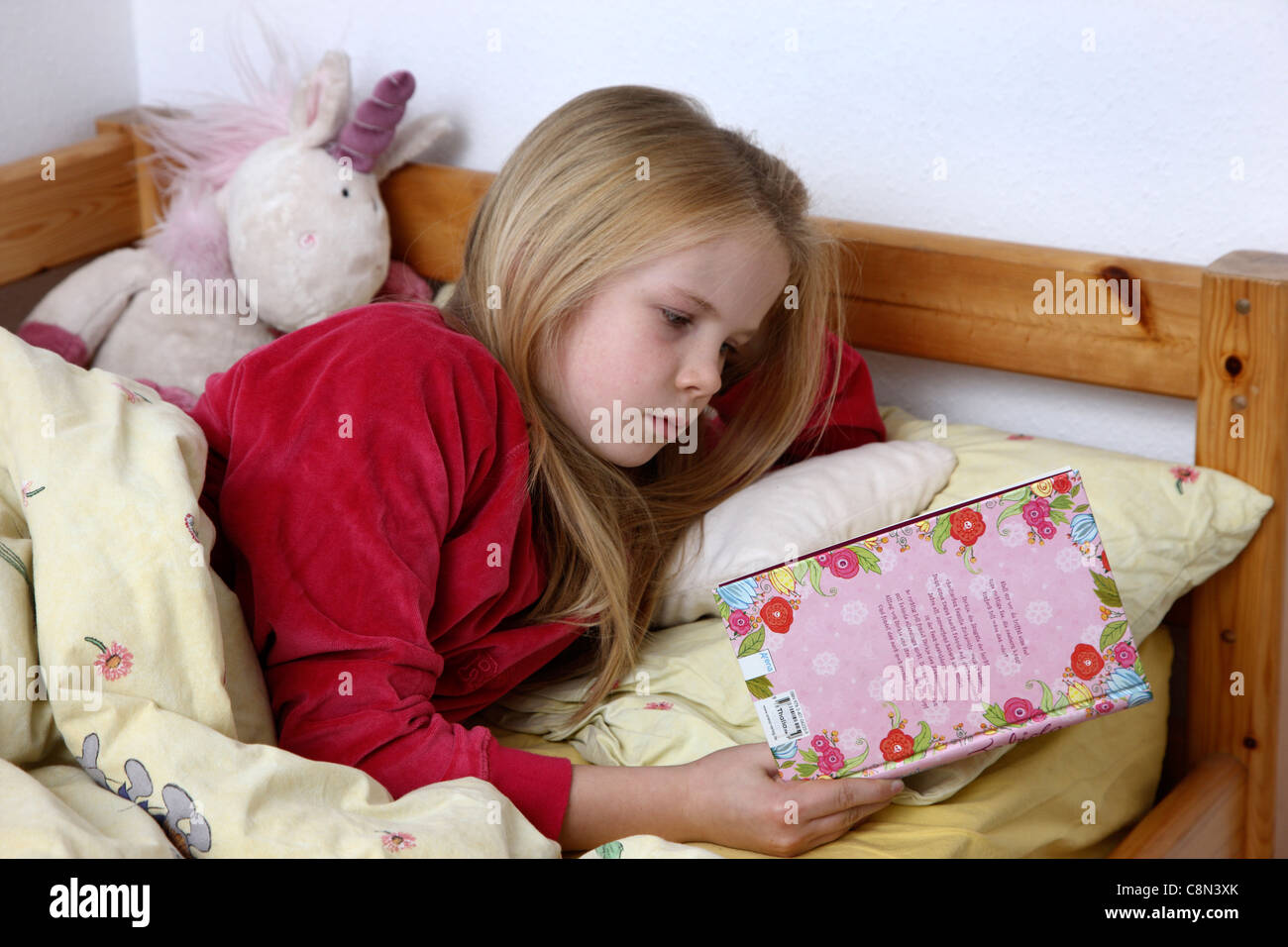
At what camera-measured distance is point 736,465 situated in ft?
3.57

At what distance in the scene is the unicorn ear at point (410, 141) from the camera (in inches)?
54.9

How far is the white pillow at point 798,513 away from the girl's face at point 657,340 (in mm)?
101

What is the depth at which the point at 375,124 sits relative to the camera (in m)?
1.35

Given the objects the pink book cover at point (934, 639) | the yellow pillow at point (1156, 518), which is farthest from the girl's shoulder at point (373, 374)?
the yellow pillow at point (1156, 518)

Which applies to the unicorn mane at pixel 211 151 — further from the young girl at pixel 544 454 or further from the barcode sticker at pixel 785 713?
the barcode sticker at pixel 785 713

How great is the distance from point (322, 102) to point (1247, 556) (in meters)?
0.99

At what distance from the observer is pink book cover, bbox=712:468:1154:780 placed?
2.59ft

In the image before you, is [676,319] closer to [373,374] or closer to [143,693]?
[373,374]

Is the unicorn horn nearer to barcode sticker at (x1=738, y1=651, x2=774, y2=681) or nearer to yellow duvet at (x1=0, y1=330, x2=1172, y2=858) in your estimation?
yellow duvet at (x1=0, y1=330, x2=1172, y2=858)

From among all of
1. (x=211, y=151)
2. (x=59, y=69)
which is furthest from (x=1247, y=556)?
(x=59, y=69)

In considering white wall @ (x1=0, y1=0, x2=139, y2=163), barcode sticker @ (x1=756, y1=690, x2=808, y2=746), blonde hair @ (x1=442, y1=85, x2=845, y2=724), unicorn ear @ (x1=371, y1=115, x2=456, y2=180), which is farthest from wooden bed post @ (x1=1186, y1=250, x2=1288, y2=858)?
white wall @ (x1=0, y1=0, x2=139, y2=163)

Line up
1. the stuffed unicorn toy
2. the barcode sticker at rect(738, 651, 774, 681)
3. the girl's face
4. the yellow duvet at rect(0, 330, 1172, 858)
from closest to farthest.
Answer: the yellow duvet at rect(0, 330, 1172, 858) → the barcode sticker at rect(738, 651, 774, 681) → the girl's face → the stuffed unicorn toy

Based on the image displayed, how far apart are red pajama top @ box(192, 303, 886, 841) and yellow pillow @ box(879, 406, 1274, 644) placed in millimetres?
412

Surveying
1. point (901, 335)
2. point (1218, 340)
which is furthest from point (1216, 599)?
point (901, 335)
